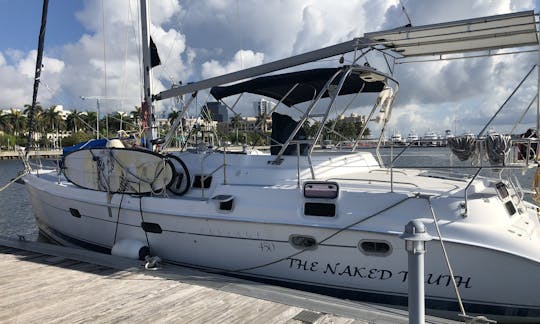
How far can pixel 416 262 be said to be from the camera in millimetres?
2900

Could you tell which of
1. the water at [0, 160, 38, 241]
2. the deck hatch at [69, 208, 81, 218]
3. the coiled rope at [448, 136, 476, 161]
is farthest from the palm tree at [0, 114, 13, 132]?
the coiled rope at [448, 136, 476, 161]

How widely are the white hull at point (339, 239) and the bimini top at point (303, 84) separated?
124 cm

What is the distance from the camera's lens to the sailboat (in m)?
5.09

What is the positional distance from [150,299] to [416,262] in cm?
332

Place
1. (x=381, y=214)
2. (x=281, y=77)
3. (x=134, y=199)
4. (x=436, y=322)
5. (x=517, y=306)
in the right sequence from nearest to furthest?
(x=436, y=322) < (x=517, y=306) < (x=381, y=214) < (x=281, y=77) < (x=134, y=199)

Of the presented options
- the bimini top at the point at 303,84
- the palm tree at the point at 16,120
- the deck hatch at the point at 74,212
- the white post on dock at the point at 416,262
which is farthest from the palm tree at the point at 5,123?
the white post on dock at the point at 416,262

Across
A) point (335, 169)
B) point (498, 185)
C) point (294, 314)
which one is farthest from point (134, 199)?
point (498, 185)

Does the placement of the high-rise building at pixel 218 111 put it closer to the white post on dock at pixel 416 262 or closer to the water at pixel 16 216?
the white post on dock at pixel 416 262

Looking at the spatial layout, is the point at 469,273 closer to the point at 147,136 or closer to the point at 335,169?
the point at 335,169

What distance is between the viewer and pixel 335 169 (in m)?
7.02

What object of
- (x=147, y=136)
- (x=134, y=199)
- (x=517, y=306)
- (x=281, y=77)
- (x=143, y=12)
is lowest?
(x=517, y=306)

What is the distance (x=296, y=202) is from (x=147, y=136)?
4.96 metres

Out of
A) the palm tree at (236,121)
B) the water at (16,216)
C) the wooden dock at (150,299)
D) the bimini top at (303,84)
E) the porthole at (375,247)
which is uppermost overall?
the bimini top at (303,84)

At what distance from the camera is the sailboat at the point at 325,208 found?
509cm
